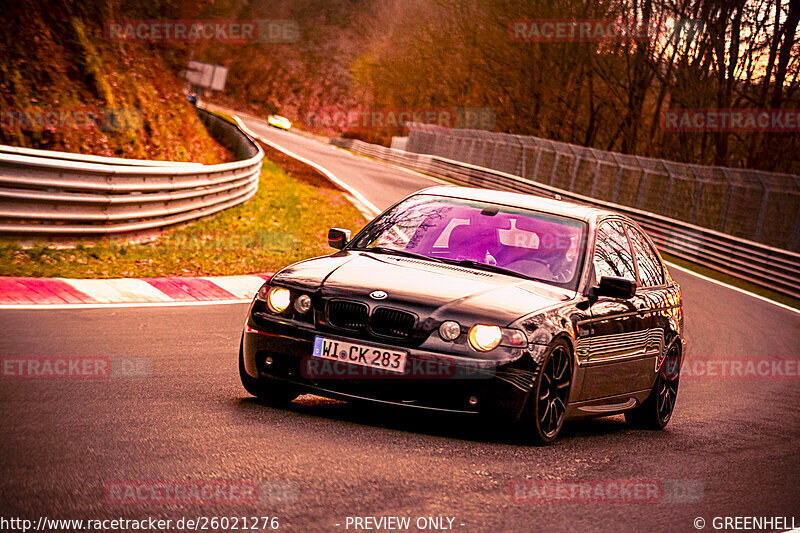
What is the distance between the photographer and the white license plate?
5.75 m

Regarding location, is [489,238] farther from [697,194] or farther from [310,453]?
[697,194]

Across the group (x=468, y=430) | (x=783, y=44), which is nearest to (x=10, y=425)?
(x=468, y=430)

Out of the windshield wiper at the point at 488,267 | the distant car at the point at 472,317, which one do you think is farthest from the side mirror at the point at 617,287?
the windshield wiper at the point at 488,267

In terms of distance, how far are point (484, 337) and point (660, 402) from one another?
3.07m

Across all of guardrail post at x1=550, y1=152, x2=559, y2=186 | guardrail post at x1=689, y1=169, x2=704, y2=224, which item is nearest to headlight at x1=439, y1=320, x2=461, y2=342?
guardrail post at x1=689, y1=169, x2=704, y2=224

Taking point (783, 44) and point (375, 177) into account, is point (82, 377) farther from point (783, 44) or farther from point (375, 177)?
point (783, 44)

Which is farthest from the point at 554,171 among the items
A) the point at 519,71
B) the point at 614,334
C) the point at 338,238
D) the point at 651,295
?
the point at 614,334

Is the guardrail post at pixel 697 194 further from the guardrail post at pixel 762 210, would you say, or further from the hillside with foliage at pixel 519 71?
the hillside with foliage at pixel 519 71

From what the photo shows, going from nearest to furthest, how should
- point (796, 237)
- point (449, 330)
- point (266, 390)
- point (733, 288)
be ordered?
1. point (449, 330)
2. point (266, 390)
3. point (733, 288)
4. point (796, 237)

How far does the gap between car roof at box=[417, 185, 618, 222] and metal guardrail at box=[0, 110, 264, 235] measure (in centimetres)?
622

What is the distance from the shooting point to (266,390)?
21.0 feet

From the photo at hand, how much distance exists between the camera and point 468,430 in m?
6.43

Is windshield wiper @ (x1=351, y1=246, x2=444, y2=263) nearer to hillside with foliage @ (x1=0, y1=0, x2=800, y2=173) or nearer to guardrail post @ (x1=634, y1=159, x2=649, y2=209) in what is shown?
hillside with foliage @ (x1=0, y1=0, x2=800, y2=173)

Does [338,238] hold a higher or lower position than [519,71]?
lower
